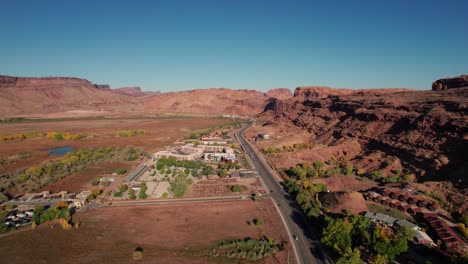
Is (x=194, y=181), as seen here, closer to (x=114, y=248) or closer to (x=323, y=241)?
(x=114, y=248)

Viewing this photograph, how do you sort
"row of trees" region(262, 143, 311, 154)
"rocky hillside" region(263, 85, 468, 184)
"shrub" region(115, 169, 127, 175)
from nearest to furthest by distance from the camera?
"rocky hillside" region(263, 85, 468, 184), "shrub" region(115, 169, 127, 175), "row of trees" region(262, 143, 311, 154)

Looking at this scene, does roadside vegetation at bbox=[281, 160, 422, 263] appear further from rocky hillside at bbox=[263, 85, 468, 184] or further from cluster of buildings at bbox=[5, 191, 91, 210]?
cluster of buildings at bbox=[5, 191, 91, 210]

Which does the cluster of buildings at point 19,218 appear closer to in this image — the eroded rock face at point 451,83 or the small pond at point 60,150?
the small pond at point 60,150

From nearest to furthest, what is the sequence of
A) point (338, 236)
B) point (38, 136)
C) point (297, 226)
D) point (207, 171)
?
point (338, 236) < point (297, 226) < point (207, 171) < point (38, 136)

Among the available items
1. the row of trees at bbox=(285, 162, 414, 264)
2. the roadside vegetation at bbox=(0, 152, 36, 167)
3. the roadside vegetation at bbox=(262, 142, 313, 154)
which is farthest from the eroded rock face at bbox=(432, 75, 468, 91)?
the roadside vegetation at bbox=(0, 152, 36, 167)

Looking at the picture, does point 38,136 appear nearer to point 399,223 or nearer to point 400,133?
point 399,223

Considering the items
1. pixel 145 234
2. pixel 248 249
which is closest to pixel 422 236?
pixel 248 249

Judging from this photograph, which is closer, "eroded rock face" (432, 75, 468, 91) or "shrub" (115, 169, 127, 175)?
"shrub" (115, 169, 127, 175)
